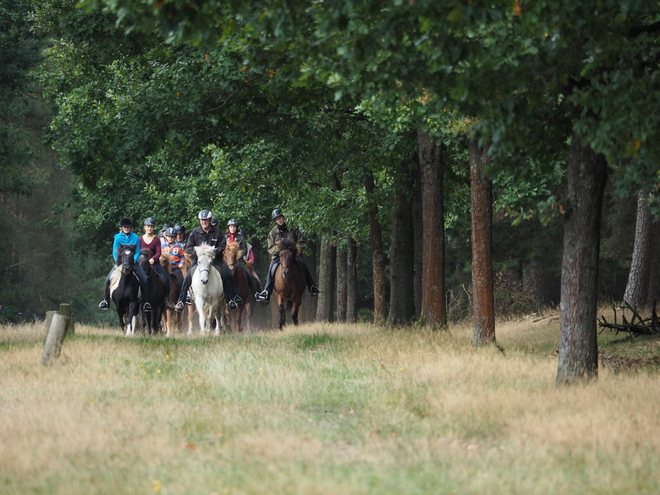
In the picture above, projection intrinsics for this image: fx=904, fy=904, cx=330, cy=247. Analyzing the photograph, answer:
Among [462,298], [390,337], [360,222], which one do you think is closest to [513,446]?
[390,337]

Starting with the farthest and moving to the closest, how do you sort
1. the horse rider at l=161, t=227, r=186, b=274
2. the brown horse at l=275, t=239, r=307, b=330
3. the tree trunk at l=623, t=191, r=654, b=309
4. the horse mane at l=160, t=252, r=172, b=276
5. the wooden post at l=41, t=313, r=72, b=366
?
the horse rider at l=161, t=227, r=186, b=274 → the horse mane at l=160, t=252, r=172, b=276 → the brown horse at l=275, t=239, r=307, b=330 → the tree trunk at l=623, t=191, r=654, b=309 → the wooden post at l=41, t=313, r=72, b=366

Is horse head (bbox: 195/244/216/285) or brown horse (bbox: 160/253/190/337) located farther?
brown horse (bbox: 160/253/190/337)

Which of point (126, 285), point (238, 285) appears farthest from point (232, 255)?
point (126, 285)

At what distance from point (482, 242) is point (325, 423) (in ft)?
22.9

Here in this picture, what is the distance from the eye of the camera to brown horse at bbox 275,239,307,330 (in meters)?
22.6

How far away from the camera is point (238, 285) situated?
24297 millimetres

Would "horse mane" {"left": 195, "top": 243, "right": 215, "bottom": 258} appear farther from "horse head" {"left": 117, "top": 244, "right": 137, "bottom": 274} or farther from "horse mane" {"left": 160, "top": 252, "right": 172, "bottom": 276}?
"horse mane" {"left": 160, "top": 252, "right": 172, "bottom": 276}

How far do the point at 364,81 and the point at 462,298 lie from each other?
23381 millimetres

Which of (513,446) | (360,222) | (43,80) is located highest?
(43,80)

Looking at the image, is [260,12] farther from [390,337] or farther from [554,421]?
[390,337]

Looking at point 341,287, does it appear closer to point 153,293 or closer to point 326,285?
point 326,285

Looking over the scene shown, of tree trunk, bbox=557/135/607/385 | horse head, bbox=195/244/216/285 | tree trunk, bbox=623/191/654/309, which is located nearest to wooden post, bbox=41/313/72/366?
horse head, bbox=195/244/216/285

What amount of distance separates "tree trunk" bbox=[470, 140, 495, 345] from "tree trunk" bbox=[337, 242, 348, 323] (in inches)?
574

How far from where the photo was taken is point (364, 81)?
1029 centimetres
